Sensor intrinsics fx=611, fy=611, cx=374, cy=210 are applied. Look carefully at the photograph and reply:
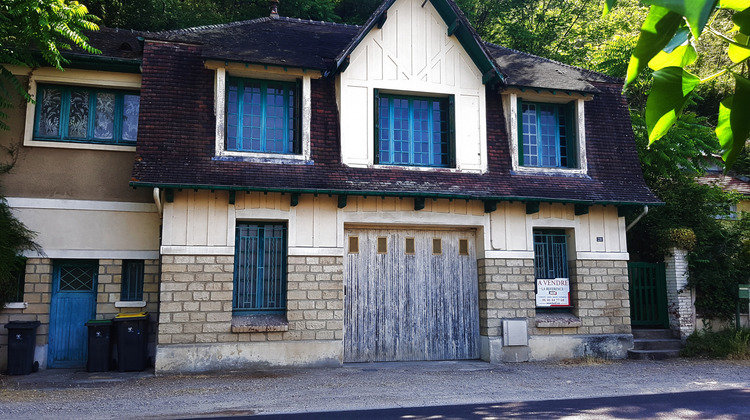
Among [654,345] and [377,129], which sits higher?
[377,129]

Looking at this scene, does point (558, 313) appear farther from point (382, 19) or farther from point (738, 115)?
point (738, 115)

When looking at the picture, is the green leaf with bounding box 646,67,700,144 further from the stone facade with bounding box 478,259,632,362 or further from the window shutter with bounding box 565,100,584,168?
the window shutter with bounding box 565,100,584,168

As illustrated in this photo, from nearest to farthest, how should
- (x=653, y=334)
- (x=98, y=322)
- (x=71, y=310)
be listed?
1. (x=98, y=322)
2. (x=71, y=310)
3. (x=653, y=334)

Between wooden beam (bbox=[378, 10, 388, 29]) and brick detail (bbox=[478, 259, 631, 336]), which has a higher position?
wooden beam (bbox=[378, 10, 388, 29])

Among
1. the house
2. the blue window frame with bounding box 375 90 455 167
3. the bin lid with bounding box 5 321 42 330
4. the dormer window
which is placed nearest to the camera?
the bin lid with bounding box 5 321 42 330

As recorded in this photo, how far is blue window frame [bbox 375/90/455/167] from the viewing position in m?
13.2

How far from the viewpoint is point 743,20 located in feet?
3.69

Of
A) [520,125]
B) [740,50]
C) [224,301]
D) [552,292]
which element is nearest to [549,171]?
[520,125]

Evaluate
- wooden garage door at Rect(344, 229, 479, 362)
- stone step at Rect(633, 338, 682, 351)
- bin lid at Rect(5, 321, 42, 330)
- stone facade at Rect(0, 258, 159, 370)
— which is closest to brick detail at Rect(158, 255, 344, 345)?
wooden garage door at Rect(344, 229, 479, 362)

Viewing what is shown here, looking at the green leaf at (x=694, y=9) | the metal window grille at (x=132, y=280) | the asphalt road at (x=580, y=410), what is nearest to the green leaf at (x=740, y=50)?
the green leaf at (x=694, y=9)

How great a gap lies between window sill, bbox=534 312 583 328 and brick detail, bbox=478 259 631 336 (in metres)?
0.10

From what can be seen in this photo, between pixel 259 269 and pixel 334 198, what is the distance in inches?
81.9

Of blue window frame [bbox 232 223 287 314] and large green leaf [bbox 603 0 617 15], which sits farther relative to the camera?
blue window frame [bbox 232 223 287 314]

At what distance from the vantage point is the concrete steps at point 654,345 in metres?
13.3
